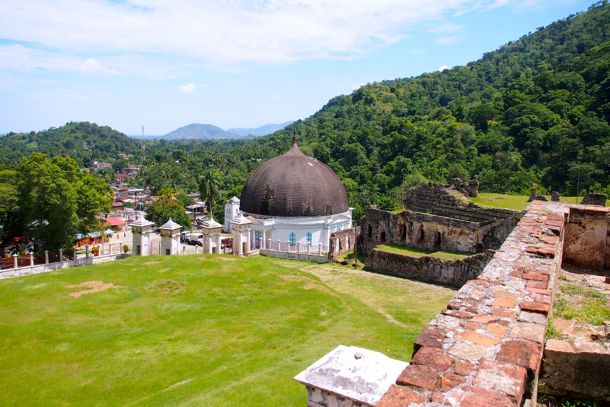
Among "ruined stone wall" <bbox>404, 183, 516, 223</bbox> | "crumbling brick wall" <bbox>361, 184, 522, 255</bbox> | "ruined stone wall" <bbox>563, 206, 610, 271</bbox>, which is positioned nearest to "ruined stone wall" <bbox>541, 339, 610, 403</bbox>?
"ruined stone wall" <bbox>563, 206, 610, 271</bbox>

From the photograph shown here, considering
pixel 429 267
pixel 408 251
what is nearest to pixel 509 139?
pixel 408 251

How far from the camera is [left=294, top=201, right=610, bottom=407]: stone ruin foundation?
3.57m

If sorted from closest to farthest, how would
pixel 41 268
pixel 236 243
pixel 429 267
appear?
pixel 429 267 < pixel 41 268 < pixel 236 243

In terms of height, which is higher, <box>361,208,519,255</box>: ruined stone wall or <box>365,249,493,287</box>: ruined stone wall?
<box>361,208,519,255</box>: ruined stone wall

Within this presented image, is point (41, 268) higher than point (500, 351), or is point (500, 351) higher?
point (500, 351)

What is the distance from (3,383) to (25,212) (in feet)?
60.7

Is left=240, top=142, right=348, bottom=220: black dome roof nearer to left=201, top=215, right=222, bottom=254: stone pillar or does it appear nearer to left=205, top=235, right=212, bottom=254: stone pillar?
left=201, top=215, right=222, bottom=254: stone pillar

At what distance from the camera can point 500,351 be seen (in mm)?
4105

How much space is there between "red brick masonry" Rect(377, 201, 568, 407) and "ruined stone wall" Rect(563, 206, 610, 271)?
4.17 metres

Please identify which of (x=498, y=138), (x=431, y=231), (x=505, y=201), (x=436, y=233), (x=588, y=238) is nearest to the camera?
(x=588, y=238)

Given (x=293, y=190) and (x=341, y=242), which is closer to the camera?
(x=341, y=242)

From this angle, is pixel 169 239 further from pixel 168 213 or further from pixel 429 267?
pixel 168 213

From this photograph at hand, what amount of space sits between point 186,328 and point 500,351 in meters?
14.2

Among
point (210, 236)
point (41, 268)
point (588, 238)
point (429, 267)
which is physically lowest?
point (41, 268)
